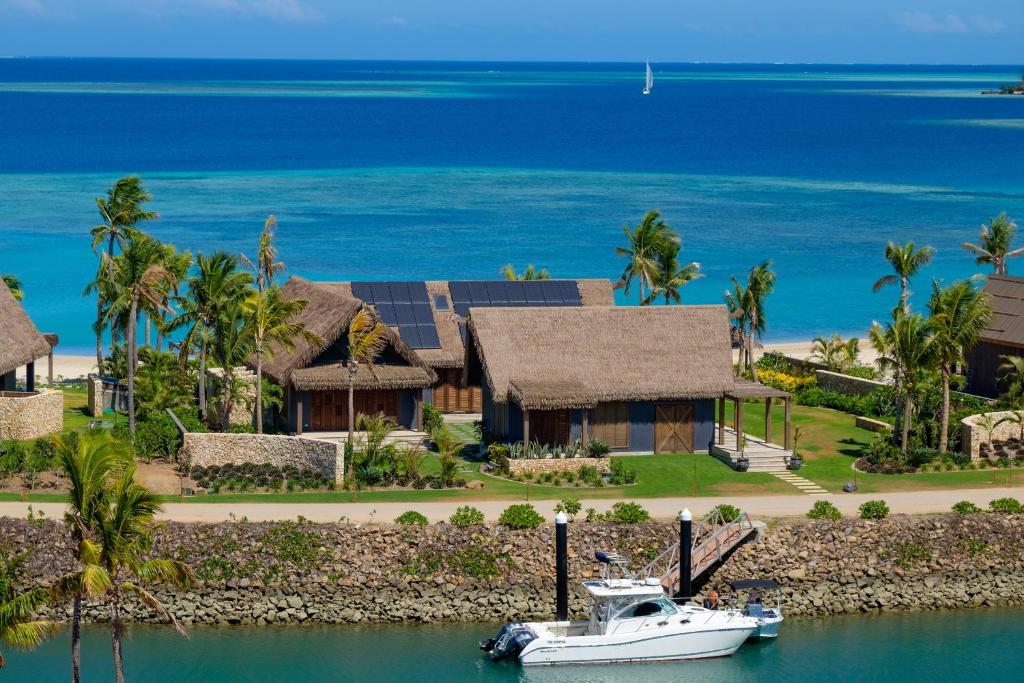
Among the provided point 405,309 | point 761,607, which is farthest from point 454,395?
A: point 761,607

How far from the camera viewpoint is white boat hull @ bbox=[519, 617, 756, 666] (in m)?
38.4

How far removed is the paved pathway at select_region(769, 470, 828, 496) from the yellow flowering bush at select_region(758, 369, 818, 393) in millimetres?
13033

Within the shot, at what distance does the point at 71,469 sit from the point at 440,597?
13287mm

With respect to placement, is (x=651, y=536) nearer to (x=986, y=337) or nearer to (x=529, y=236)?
(x=986, y=337)

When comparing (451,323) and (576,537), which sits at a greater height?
(451,323)

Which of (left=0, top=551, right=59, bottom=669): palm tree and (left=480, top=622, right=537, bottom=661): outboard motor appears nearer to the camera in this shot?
(left=0, top=551, right=59, bottom=669): palm tree

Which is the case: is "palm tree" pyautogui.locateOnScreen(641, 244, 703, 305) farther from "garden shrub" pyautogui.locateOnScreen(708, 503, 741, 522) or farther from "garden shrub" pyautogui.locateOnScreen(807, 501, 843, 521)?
"garden shrub" pyautogui.locateOnScreen(708, 503, 741, 522)

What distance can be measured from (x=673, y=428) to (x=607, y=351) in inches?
130

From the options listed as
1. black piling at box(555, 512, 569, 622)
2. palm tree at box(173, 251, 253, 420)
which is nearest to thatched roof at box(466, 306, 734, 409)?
palm tree at box(173, 251, 253, 420)

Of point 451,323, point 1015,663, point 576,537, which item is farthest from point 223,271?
point 1015,663

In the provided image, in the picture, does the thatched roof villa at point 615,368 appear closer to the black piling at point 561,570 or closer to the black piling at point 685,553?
the black piling at point 685,553

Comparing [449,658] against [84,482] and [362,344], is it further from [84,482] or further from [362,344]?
[362,344]

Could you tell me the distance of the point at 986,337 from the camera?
60469mm

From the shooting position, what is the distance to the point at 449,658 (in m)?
39.1
